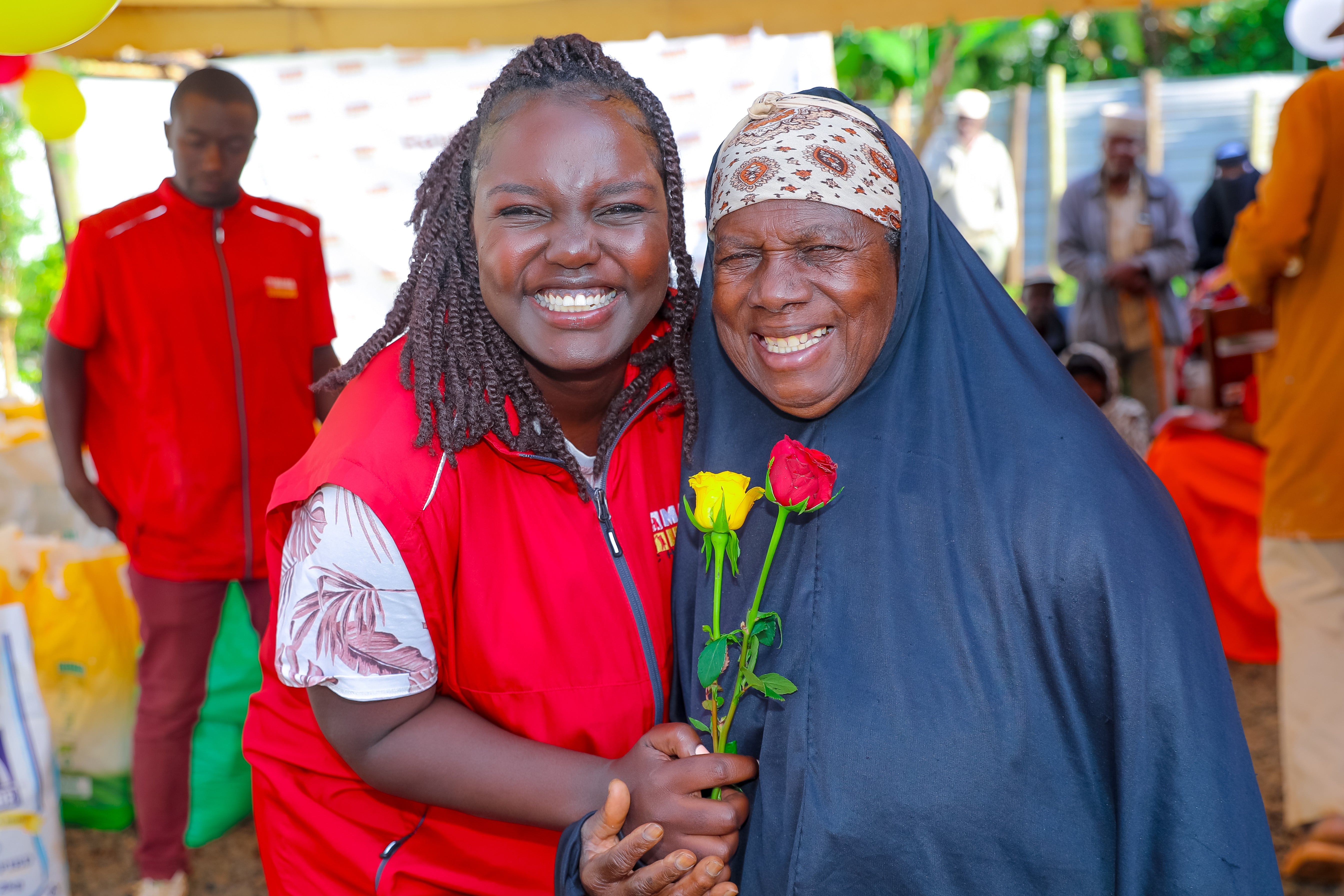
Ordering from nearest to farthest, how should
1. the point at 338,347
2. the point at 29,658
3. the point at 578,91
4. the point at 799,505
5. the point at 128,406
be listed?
1. the point at 799,505
2. the point at 578,91
3. the point at 29,658
4. the point at 128,406
5. the point at 338,347

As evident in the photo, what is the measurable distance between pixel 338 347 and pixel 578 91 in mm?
5955

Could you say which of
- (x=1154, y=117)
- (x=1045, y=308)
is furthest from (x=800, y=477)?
(x=1154, y=117)

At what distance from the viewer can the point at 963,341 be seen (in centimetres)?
166

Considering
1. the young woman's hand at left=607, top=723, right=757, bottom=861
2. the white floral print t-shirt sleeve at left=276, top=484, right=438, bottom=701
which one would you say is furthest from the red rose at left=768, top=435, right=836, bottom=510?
the white floral print t-shirt sleeve at left=276, top=484, right=438, bottom=701

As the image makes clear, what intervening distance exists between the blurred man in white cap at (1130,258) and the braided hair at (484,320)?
5.64m

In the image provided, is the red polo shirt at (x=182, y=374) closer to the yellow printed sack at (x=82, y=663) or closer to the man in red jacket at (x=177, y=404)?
the man in red jacket at (x=177, y=404)

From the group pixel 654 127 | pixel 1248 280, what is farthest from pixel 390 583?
pixel 1248 280

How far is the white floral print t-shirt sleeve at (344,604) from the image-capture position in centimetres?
157

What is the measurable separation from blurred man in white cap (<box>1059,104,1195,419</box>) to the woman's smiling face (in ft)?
19.1

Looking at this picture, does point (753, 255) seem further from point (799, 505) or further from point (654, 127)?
point (799, 505)

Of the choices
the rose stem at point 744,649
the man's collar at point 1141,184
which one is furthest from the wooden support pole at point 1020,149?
Answer: the rose stem at point 744,649

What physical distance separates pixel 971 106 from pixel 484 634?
8982 mm

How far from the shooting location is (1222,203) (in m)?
7.76

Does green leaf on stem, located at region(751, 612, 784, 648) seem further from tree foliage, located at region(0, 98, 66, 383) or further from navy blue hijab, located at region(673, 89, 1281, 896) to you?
tree foliage, located at region(0, 98, 66, 383)
